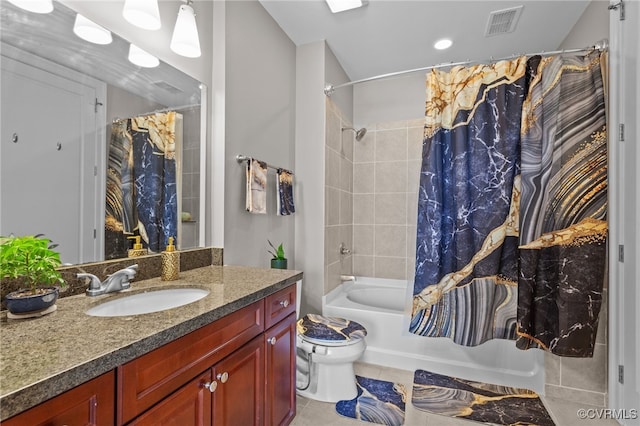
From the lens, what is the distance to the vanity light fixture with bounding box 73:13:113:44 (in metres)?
1.15

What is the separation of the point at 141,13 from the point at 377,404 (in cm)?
238

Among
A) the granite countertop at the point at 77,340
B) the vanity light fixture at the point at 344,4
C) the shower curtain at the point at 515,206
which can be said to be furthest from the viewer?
the vanity light fixture at the point at 344,4

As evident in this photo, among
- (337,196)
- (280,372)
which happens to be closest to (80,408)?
(280,372)

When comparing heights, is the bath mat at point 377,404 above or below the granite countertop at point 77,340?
below

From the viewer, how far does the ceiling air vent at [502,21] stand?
2.15 metres

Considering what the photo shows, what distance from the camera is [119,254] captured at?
4.24 feet

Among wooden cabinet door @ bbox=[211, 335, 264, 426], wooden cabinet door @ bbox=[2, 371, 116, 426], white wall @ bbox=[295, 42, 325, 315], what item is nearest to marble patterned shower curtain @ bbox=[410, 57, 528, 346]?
white wall @ bbox=[295, 42, 325, 315]

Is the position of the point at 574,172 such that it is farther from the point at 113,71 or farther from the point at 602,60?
the point at 113,71

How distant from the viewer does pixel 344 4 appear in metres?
2.08

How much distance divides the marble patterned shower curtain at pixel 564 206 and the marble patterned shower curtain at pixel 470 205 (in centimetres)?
8

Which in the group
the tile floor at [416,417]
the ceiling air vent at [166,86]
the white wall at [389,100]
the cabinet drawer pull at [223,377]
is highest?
the white wall at [389,100]

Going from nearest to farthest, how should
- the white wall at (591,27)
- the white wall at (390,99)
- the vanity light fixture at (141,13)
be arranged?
1. the vanity light fixture at (141,13)
2. the white wall at (591,27)
3. the white wall at (390,99)

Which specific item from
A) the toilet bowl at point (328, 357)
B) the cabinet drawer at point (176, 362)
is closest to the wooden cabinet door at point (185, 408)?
the cabinet drawer at point (176, 362)

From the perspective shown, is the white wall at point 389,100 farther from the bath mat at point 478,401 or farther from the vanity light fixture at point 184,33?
the bath mat at point 478,401
